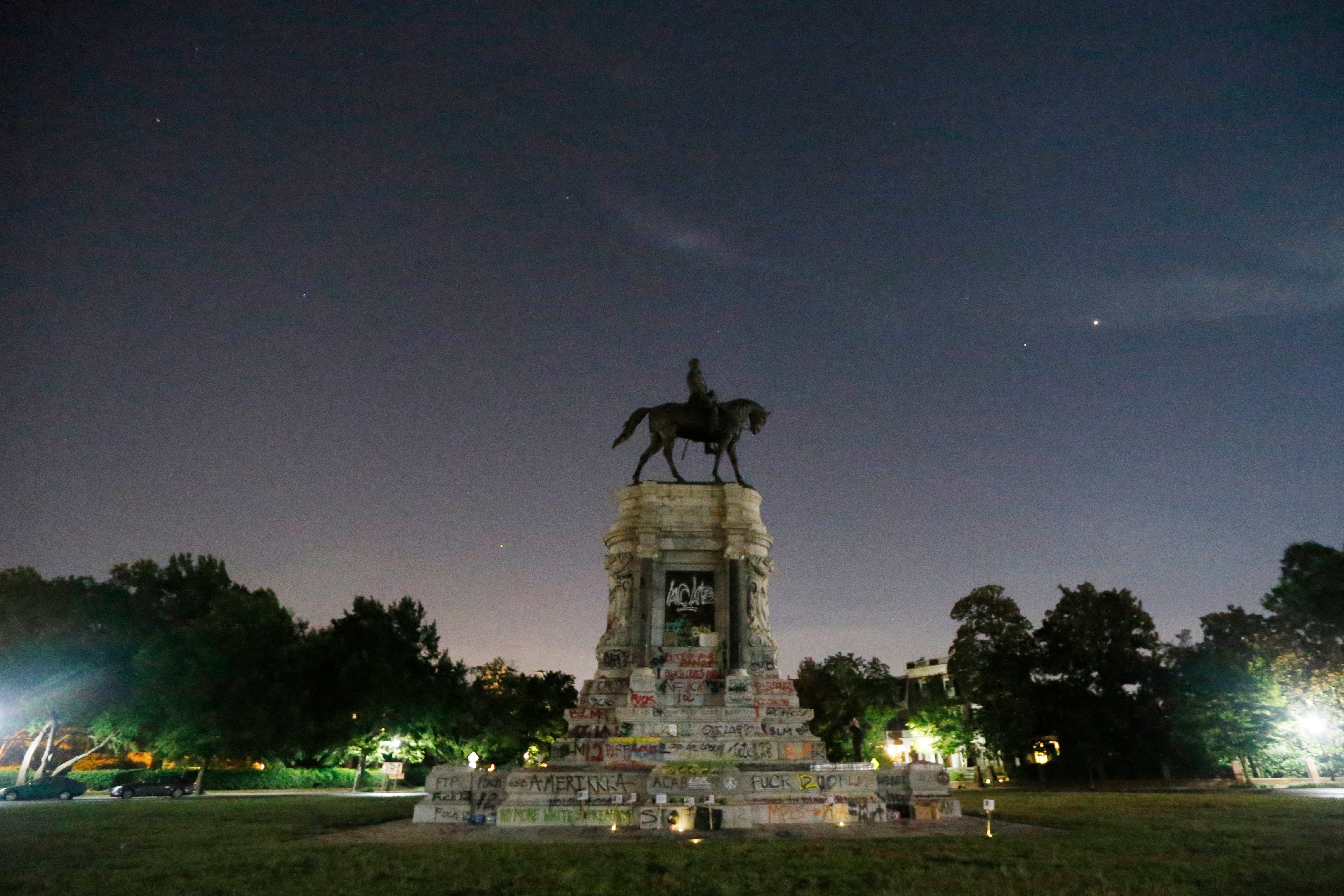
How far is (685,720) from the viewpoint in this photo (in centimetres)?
2694

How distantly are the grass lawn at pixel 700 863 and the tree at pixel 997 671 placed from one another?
37.3 metres

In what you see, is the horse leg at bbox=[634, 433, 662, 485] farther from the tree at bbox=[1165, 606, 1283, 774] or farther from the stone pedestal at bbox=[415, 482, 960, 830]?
the tree at bbox=[1165, 606, 1283, 774]

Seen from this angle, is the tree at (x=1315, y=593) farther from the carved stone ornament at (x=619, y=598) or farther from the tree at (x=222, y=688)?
the tree at (x=222, y=688)

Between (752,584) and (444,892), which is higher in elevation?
(752,584)

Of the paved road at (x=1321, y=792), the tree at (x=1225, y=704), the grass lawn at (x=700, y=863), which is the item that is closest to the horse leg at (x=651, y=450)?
the grass lawn at (x=700, y=863)

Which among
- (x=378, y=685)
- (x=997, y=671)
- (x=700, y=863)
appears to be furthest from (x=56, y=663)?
(x=997, y=671)

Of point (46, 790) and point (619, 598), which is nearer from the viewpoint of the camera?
point (619, 598)

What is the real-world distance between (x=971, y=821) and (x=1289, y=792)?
2543 centimetres

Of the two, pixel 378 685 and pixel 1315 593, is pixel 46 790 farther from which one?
pixel 1315 593

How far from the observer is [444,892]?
11.3 m

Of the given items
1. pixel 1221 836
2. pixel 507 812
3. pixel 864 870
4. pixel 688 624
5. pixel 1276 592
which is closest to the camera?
pixel 864 870

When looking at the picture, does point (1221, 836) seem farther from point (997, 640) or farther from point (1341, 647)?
point (997, 640)

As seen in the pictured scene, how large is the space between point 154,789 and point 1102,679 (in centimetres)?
6024

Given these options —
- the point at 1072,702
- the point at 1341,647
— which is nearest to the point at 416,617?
the point at 1072,702
